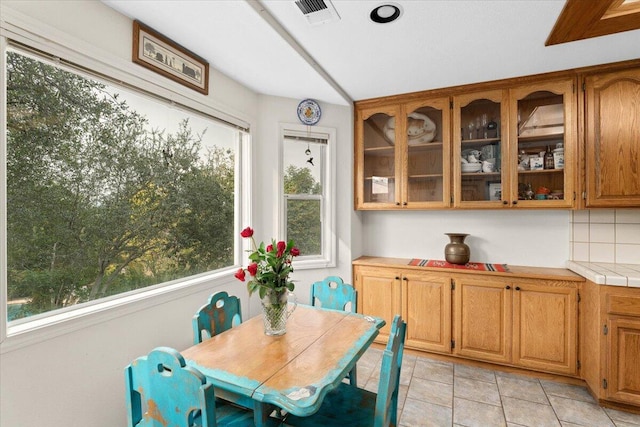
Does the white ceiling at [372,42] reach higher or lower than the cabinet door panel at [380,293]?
higher

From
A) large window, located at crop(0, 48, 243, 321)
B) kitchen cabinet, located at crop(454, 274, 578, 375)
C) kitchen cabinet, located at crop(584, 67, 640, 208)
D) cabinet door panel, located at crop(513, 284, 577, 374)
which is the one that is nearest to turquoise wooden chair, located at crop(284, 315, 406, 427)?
large window, located at crop(0, 48, 243, 321)

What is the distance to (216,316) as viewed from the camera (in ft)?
6.13

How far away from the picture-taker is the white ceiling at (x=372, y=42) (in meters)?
1.76

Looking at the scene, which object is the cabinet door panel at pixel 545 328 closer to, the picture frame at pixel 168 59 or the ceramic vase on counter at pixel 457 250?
the ceramic vase on counter at pixel 457 250

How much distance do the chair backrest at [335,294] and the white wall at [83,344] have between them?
3.35ft

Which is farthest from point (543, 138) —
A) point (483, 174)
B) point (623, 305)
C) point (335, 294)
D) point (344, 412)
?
point (344, 412)

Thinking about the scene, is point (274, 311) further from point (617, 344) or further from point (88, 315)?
point (617, 344)

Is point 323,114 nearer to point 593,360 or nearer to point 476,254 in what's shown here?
point 476,254

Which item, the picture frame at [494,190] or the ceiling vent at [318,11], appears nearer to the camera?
the ceiling vent at [318,11]

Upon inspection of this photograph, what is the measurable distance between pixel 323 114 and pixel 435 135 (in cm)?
114

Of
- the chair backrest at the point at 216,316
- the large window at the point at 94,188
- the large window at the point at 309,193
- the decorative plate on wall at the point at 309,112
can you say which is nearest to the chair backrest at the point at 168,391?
the chair backrest at the point at 216,316

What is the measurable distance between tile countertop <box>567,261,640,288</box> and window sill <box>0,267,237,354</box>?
2918mm

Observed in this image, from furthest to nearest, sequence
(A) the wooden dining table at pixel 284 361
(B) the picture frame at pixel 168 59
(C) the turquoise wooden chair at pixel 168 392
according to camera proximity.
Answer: (B) the picture frame at pixel 168 59 → (A) the wooden dining table at pixel 284 361 → (C) the turquoise wooden chair at pixel 168 392

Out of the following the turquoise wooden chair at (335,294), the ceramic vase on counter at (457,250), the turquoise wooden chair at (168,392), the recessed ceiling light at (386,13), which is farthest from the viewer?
the ceramic vase on counter at (457,250)
